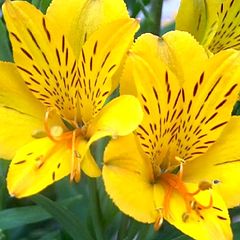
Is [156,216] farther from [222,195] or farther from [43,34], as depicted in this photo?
[43,34]

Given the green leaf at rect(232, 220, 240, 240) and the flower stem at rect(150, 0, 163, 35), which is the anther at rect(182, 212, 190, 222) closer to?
the green leaf at rect(232, 220, 240, 240)

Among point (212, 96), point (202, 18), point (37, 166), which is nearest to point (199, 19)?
point (202, 18)

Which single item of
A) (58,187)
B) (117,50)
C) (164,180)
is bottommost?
(58,187)

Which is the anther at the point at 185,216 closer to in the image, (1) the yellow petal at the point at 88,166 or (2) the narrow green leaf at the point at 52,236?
(1) the yellow petal at the point at 88,166

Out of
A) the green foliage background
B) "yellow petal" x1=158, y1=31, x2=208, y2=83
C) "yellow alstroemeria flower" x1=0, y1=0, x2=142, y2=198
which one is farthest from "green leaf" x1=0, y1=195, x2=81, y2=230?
"yellow petal" x1=158, y1=31, x2=208, y2=83

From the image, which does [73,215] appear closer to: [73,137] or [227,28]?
[73,137]

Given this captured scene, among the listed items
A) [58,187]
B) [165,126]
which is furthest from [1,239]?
[165,126]
